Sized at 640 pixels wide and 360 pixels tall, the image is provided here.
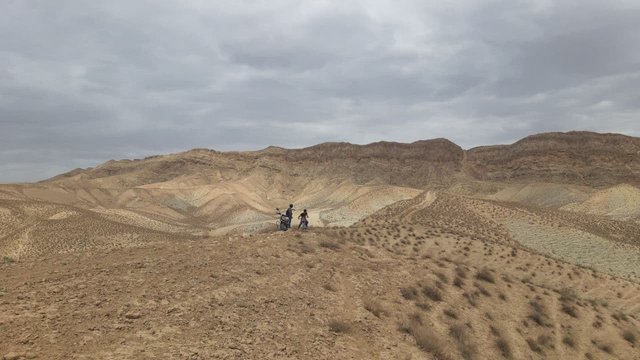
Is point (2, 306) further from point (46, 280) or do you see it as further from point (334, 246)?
point (334, 246)

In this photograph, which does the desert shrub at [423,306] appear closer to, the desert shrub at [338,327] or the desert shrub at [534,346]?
the desert shrub at [534,346]

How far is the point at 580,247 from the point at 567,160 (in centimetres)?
9132

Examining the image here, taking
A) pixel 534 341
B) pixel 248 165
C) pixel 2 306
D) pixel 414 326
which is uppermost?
pixel 248 165

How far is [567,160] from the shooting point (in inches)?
4911

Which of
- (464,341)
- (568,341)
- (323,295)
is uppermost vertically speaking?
(323,295)

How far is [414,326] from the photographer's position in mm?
13961

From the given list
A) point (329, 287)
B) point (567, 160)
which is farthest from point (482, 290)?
point (567, 160)

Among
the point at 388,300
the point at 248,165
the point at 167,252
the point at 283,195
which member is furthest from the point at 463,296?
the point at 248,165

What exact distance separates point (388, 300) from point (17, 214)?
148 ft

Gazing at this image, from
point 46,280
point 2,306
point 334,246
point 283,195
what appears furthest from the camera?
point 283,195

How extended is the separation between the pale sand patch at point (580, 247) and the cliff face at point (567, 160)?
78.8 metres

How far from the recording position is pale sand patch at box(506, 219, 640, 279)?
38.5 metres

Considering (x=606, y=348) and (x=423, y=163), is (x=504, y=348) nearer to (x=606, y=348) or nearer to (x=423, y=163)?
(x=606, y=348)

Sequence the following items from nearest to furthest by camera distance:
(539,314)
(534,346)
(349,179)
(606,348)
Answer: (534,346) → (606,348) → (539,314) → (349,179)
